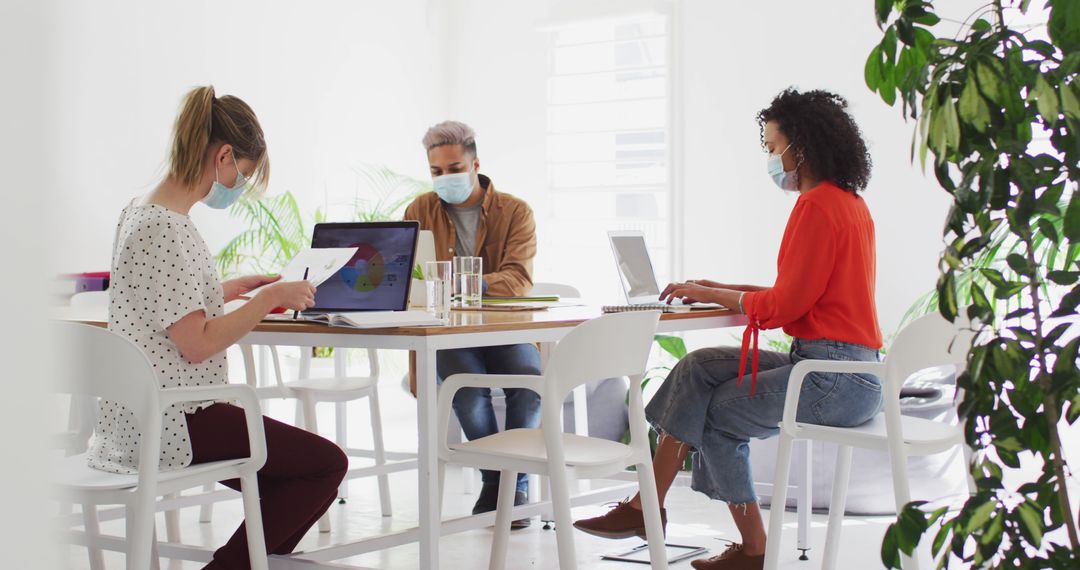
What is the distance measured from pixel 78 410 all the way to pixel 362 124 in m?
3.28

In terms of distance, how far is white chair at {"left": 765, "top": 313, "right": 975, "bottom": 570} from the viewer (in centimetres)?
219

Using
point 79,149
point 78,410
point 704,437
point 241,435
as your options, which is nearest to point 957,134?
point 241,435

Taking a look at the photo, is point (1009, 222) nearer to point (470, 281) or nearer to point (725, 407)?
point (725, 407)

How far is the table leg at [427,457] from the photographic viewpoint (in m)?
2.16

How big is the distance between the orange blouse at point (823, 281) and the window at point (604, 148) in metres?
3.20

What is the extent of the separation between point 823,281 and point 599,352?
0.73 m

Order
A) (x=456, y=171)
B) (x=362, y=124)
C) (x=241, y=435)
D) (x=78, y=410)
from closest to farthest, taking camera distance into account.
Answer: (x=241, y=435), (x=78, y=410), (x=456, y=171), (x=362, y=124)

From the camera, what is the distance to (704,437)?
2789 millimetres

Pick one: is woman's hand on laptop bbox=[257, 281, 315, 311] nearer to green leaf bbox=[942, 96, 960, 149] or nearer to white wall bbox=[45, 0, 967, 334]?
green leaf bbox=[942, 96, 960, 149]

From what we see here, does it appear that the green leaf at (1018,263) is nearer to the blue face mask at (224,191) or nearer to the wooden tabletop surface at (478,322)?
the wooden tabletop surface at (478,322)

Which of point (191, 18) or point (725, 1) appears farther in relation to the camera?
point (725, 1)

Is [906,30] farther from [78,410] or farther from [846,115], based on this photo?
[78,410]

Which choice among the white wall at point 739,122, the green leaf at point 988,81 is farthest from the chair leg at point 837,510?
the white wall at point 739,122

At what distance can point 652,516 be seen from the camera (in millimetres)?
2312
